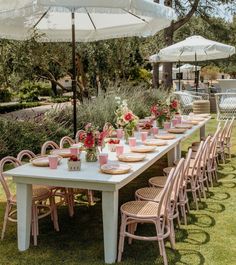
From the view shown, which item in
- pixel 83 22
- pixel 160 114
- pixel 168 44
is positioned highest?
pixel 168 44

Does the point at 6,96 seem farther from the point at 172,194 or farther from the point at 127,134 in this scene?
the point at 172,194

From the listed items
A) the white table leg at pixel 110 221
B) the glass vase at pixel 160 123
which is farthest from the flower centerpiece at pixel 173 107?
the white table leg at pixel 110 221

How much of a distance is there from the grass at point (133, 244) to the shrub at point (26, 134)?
2.81 m

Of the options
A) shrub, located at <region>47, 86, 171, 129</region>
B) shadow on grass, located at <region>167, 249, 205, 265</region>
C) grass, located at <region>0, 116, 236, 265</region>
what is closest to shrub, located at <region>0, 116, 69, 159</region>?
shrub, located at <region>47, 86, 171, 129</region>

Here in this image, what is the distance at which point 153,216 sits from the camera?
3.49m

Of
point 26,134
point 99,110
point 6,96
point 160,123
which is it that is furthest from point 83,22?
point 6,96

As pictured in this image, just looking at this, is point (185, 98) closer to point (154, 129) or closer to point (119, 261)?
point (154, 129)

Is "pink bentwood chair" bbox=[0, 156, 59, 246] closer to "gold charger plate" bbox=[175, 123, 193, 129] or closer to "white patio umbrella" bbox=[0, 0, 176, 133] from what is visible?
"white patio umbrella" bbox=[0, 0, 176, 133]

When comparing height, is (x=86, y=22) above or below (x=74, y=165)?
above

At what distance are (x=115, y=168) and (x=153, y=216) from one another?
21.7 inches

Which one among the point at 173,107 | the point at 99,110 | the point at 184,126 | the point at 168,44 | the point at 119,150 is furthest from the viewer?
the point at 168,44

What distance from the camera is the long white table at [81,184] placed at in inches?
135

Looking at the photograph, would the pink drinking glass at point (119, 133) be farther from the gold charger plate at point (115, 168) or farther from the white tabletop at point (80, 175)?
the gold charger plate at point (115, 168)

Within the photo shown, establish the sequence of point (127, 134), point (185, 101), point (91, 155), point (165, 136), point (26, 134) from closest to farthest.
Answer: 1. point (91, 155)
2. point (127, 134)
3. point (165, 136)
4. point (26, 134)
5. point (185, 101)
